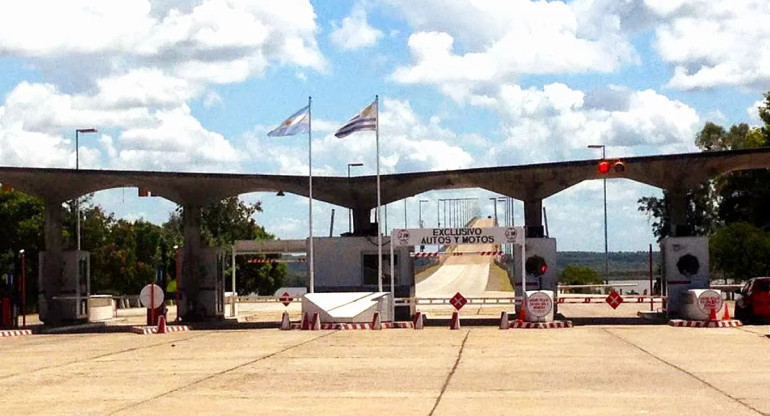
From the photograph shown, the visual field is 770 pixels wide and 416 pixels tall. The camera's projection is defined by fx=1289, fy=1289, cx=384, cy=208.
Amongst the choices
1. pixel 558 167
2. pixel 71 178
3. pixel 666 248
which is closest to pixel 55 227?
pixel 71 178

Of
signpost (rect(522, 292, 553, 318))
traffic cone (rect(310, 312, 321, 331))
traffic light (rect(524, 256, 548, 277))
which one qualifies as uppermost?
traffic light (rect(524, 256, 548, 277))

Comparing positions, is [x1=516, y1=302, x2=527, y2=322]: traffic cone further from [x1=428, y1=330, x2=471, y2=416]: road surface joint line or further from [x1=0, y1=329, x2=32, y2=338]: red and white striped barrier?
[x1=0, y1=329, x2=32, y2=338]: red and white striped barrier

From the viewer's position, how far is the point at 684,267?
40969 mm

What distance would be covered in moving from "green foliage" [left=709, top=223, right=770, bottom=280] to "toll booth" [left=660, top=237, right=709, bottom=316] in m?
26.3

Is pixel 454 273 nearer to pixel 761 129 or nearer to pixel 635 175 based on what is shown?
pixel 761 129

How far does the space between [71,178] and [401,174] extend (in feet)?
36.7

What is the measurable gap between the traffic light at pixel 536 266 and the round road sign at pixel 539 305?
4.38 meters

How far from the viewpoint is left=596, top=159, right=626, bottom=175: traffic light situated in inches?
1492

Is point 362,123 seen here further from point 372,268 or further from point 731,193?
point 731,193

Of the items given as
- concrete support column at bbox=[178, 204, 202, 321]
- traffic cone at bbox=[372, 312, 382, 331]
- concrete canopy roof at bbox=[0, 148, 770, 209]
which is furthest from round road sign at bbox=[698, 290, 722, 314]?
concrete support column at bbox=[178, 204, 202, 321]

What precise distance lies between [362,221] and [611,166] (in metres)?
11.4

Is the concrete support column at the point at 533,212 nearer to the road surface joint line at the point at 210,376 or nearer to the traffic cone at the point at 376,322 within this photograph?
the traffic cone at the point at 376,322

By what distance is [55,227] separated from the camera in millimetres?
44719

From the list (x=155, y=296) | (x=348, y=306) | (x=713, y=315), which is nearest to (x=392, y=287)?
(x=348, y=306)
